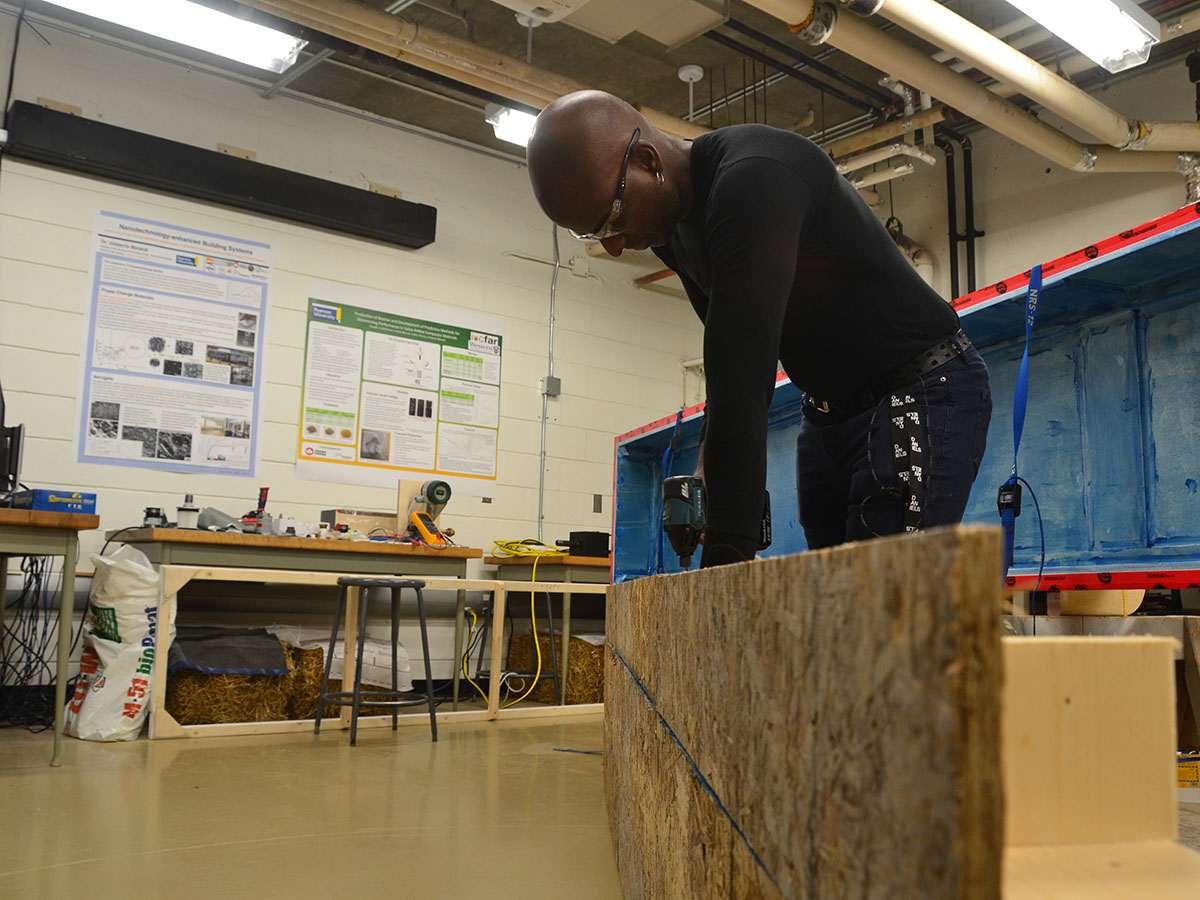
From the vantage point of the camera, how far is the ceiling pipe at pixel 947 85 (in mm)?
3568

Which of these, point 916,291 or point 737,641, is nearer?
point 737,641

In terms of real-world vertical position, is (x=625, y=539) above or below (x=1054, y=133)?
below

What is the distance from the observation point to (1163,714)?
0.47 metres

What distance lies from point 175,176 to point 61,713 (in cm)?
299

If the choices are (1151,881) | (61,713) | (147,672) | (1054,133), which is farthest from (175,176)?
(1151,881)

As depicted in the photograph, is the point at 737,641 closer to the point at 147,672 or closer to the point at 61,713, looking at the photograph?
the point at 61,713

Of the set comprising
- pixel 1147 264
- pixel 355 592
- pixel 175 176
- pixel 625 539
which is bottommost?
pixel 355 592

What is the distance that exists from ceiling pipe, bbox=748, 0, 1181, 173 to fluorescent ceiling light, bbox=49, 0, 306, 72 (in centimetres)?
230

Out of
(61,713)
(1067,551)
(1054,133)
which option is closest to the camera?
(1067,551)

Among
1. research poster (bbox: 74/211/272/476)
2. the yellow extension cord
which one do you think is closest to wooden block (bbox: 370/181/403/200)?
research poster (bbox: 74/211/272/476)

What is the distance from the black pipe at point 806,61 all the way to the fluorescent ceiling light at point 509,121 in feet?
3.72

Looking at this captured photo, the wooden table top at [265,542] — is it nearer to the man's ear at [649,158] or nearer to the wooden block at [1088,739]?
the man's ear at [649,158]

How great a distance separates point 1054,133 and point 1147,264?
106 inches

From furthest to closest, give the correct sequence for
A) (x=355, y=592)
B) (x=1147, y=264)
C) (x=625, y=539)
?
1. (x=625, y=539)
2. (x=355, y=592)
3. (x=1147, y=264)
